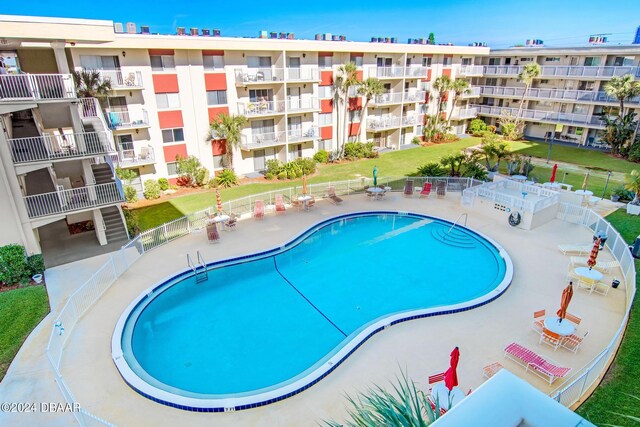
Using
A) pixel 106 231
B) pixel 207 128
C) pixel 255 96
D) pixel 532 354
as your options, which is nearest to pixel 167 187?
pixel 207 128

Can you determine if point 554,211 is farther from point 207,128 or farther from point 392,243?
point 207,128

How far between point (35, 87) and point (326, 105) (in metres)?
22.5

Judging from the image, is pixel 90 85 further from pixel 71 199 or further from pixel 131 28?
pixel 71 199

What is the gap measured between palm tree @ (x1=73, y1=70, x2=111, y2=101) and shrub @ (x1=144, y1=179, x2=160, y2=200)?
6209mm

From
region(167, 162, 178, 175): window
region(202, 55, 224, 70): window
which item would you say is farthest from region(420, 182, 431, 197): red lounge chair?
region(167, 162, 178, 175): window

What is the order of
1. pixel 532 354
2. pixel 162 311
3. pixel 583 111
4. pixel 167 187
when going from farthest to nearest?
1. pixel 583 111
2. pixel 167 187
3. pixel 162 311
4. pixel 532 354

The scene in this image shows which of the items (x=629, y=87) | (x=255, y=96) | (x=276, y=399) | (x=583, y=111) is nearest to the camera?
(x=276, y=399)

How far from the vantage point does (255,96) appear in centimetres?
2930

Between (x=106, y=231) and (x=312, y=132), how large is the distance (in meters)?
18.0

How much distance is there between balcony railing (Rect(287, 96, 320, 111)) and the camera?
30609 millimetres

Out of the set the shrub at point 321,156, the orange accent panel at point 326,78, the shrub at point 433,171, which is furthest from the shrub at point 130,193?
the shrub at point 433,171

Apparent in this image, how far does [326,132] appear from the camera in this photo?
34094 millimetres

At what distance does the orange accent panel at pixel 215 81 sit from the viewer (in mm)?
26562

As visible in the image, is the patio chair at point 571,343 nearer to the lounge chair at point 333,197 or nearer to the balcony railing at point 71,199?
the lounge chair at point 333,197
